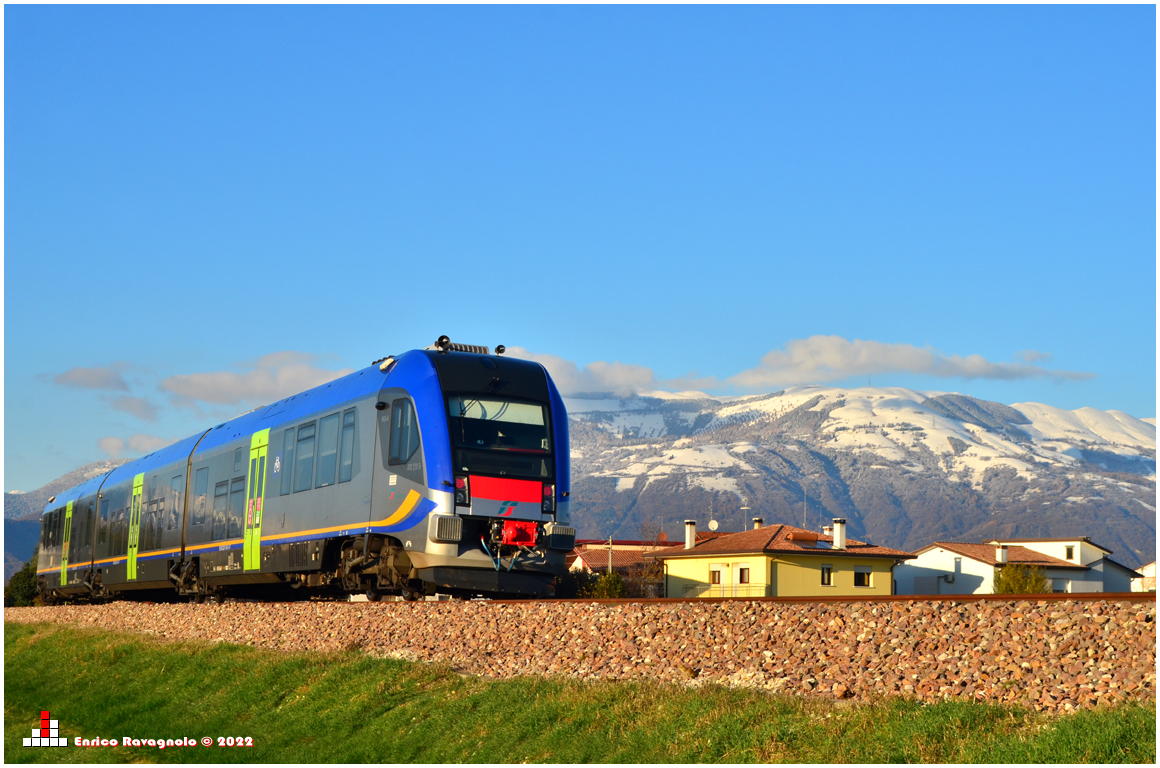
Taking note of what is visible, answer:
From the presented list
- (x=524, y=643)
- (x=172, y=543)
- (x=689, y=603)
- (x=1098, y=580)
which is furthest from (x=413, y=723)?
(x=1098, y=580)

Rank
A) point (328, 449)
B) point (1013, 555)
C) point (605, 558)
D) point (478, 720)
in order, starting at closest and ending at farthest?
point (478, 720) → point (328, 449) → point (605, 558) → point (1013, 555)

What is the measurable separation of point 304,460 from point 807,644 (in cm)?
1156

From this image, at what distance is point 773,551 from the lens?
196ft

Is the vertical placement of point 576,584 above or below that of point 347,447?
below

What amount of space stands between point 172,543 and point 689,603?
16927 millimetres

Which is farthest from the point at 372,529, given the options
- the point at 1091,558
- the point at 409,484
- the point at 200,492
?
the point at 1091,558

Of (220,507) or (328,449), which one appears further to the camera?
(220,507)

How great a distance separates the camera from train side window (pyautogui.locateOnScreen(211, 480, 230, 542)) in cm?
2491

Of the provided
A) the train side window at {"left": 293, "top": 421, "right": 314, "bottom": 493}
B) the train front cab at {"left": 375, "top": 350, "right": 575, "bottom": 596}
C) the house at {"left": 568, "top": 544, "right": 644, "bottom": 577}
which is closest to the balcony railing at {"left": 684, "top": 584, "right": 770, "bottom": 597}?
the house at {"left": 568, "top": 544, "right": 644, "bottom": 577}

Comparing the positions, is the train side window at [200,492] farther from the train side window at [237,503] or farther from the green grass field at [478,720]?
the green grass field at [478,720]

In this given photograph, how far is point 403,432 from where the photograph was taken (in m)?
18.7

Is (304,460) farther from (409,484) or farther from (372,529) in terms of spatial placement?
(409,484)

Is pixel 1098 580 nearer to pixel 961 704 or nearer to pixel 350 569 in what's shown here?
pixel 350 569

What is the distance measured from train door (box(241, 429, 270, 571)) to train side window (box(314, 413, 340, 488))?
8.62 ft
